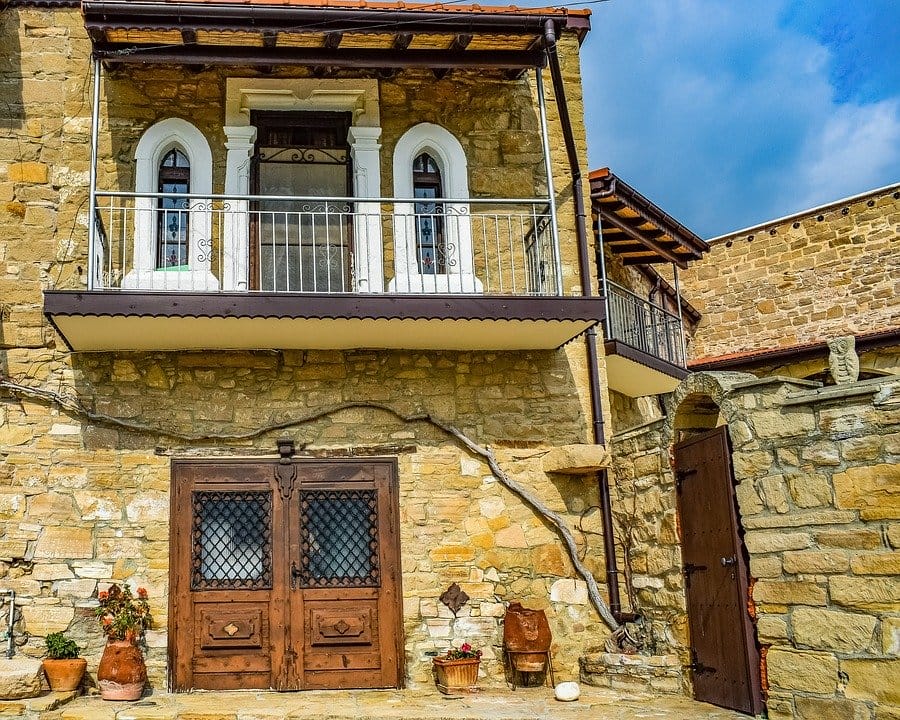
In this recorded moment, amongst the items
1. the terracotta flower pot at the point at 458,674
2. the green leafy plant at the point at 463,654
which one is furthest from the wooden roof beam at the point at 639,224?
the terracotta flower pot at the point at 458,674

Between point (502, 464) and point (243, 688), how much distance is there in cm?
294

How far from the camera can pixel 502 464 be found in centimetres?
879

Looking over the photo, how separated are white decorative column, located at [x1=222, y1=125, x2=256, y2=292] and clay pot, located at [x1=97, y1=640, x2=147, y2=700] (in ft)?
10.5

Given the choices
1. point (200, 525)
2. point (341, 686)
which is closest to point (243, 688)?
point (341, 686)

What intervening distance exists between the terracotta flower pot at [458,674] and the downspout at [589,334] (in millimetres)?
1423

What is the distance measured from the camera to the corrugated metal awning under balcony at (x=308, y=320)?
25.3 feet

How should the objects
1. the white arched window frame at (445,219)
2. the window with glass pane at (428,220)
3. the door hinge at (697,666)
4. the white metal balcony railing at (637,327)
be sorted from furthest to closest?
1. the white metal balcony railing at (637,327)
2. the window with glass pane at (428,220)
3. the white arched window frame at (445,219)
4. the door hinge at (697,666)

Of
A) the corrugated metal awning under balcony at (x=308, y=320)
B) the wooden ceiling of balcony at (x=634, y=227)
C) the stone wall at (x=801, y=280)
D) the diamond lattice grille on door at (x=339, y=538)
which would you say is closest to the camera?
the corrugated metal awning under balcony at (x=308, y=320)

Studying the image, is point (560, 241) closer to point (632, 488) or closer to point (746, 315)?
point (632, 488)

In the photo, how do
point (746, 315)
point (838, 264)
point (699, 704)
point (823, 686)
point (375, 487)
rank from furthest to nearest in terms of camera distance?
point (746, 315), point (838, 264), point (375, 487), point (699, 704), point (823, 686)

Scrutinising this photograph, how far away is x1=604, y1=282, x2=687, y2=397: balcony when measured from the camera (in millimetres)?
10289

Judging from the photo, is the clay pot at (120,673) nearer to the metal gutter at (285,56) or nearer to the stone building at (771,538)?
the stone building at (771,538)

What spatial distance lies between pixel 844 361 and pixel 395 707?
13.6ft

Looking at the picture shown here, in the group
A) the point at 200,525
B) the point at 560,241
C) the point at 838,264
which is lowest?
the point at 200,525
